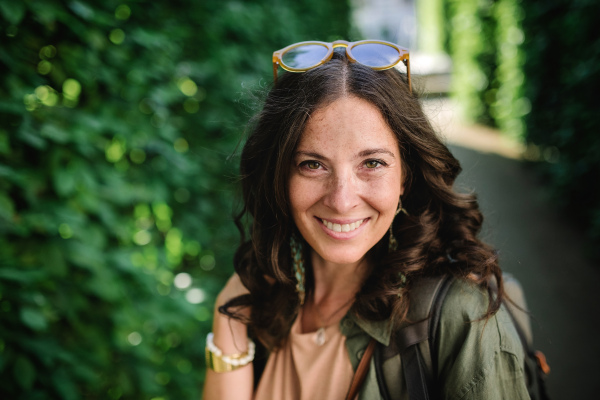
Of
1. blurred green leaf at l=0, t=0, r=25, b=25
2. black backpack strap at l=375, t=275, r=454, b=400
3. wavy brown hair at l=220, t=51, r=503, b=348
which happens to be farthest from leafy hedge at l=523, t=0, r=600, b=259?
blurred green leaf at l=0, t=0, r=25, b=25

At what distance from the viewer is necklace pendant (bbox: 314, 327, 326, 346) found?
64.1 inches

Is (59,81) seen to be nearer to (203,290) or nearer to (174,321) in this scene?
(174,321)

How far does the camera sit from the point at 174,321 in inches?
88.4

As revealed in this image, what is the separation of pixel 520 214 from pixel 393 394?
5.19 metres

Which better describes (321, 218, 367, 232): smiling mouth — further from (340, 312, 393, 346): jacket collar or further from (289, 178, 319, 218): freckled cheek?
(340, 312, 393, 346): jacket collar

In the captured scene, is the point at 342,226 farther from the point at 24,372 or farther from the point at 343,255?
the point at 24,372

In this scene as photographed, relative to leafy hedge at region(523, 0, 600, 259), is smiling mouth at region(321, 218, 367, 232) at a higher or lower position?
lower

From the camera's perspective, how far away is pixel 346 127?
4.65ft

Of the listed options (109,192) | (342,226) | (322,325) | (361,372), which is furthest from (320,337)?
(109,192)

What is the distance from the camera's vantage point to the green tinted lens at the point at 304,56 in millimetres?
1544

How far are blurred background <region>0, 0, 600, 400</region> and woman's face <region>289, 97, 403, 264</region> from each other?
45 centimetres

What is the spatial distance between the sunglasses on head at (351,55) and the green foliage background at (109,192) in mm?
313

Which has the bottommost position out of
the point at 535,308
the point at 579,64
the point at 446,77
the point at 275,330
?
the point at 275,330

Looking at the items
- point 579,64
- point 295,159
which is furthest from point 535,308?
point 295,159
